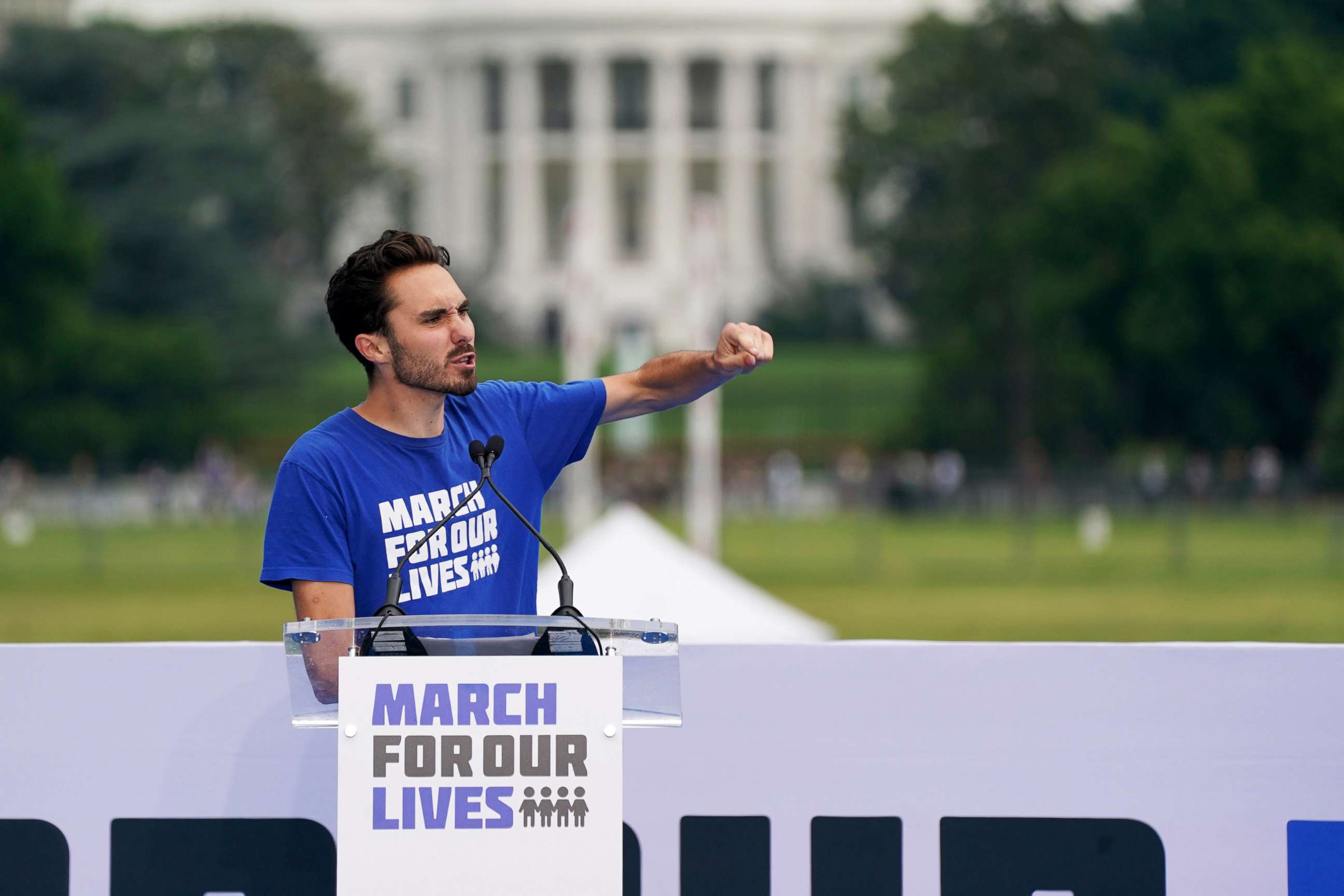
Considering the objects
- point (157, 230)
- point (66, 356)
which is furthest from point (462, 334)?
point (157, 230)

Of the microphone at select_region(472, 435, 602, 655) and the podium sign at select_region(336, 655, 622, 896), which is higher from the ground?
the microphone at select_region(472, 435, 602, 655)

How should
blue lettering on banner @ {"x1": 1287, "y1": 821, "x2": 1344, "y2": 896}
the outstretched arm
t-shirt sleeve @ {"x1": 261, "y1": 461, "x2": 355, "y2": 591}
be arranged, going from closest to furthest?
t-shirt sleeve @ {"x1": 261, "y1": 461, "x2": 355, "y2": 591} → the outstretched arm → blue lettering on banner @ {"x1": 1287, "y1": 821, "x2": 1344, "y2": 896}

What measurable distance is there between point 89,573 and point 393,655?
92.4 ft

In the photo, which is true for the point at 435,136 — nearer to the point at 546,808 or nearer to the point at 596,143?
the point at 596,143

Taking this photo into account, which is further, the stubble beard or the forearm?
the forearm

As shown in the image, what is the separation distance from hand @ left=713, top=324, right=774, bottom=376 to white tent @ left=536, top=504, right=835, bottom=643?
6.48 m

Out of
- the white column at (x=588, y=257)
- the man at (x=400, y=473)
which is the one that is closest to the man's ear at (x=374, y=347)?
the man at (x=400, y=473)

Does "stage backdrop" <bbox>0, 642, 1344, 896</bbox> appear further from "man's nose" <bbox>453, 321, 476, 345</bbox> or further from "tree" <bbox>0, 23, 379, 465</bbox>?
"tree" <bbox>0, 23, 379, 465</bbox>

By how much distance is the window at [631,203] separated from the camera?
11319 cm

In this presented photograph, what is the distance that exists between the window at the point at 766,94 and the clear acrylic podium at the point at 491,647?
109 m

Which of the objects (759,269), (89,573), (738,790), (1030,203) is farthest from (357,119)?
(738,790)

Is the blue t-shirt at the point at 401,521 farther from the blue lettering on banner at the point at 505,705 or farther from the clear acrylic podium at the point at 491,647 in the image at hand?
the blue lettering on banner at the point at 505,705

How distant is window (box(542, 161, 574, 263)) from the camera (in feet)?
370

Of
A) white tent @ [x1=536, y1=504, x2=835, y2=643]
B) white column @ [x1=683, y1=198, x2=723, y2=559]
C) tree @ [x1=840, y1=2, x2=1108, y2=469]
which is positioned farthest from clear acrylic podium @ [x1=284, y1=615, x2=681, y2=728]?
tree @ [x1=840, y1=2, x2=1108, y2=469]
